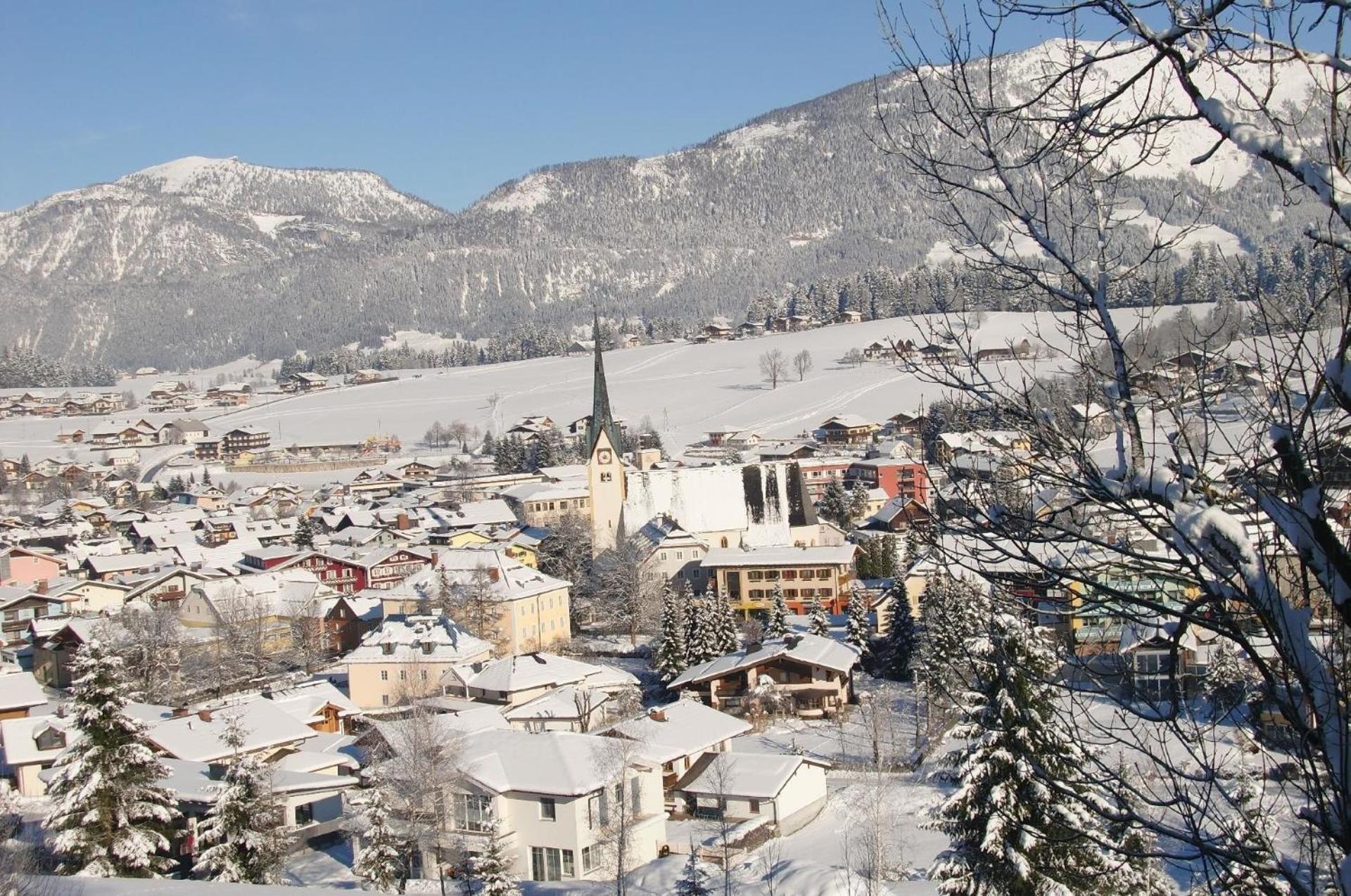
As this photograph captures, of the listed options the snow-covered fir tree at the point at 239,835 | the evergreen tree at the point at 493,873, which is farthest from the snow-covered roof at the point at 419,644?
the evergreen tree at the point at 493,873

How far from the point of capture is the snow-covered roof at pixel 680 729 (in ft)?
54.7

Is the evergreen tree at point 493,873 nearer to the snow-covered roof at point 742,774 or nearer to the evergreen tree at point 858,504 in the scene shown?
the snow-covered roof at point 742,774

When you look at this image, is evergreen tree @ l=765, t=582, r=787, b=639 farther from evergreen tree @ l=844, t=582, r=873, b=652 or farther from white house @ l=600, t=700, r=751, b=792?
white house @ l=600, t=700, r=751, b=792

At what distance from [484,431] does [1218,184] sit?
7033 centimetres

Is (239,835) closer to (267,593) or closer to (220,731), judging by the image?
(220,731)

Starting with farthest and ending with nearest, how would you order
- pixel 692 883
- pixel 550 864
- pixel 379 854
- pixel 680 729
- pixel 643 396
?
1. pixel 643 396
2. pixel 680 729
3. pixel 550 864
4. pixel 379 854
5. pixel 692 883

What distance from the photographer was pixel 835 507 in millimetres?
41469

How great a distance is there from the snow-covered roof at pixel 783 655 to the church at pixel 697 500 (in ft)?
41.0

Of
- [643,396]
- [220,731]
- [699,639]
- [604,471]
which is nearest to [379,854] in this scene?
[220,731]

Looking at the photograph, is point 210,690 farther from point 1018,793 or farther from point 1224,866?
point 1224,866

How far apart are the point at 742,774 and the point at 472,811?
12.1ft

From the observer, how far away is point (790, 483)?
37031mm

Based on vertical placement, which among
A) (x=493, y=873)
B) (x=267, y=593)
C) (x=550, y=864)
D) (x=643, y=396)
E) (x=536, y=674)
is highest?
(x=643, y=396)

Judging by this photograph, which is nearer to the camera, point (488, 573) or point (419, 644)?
point (419, 644)
